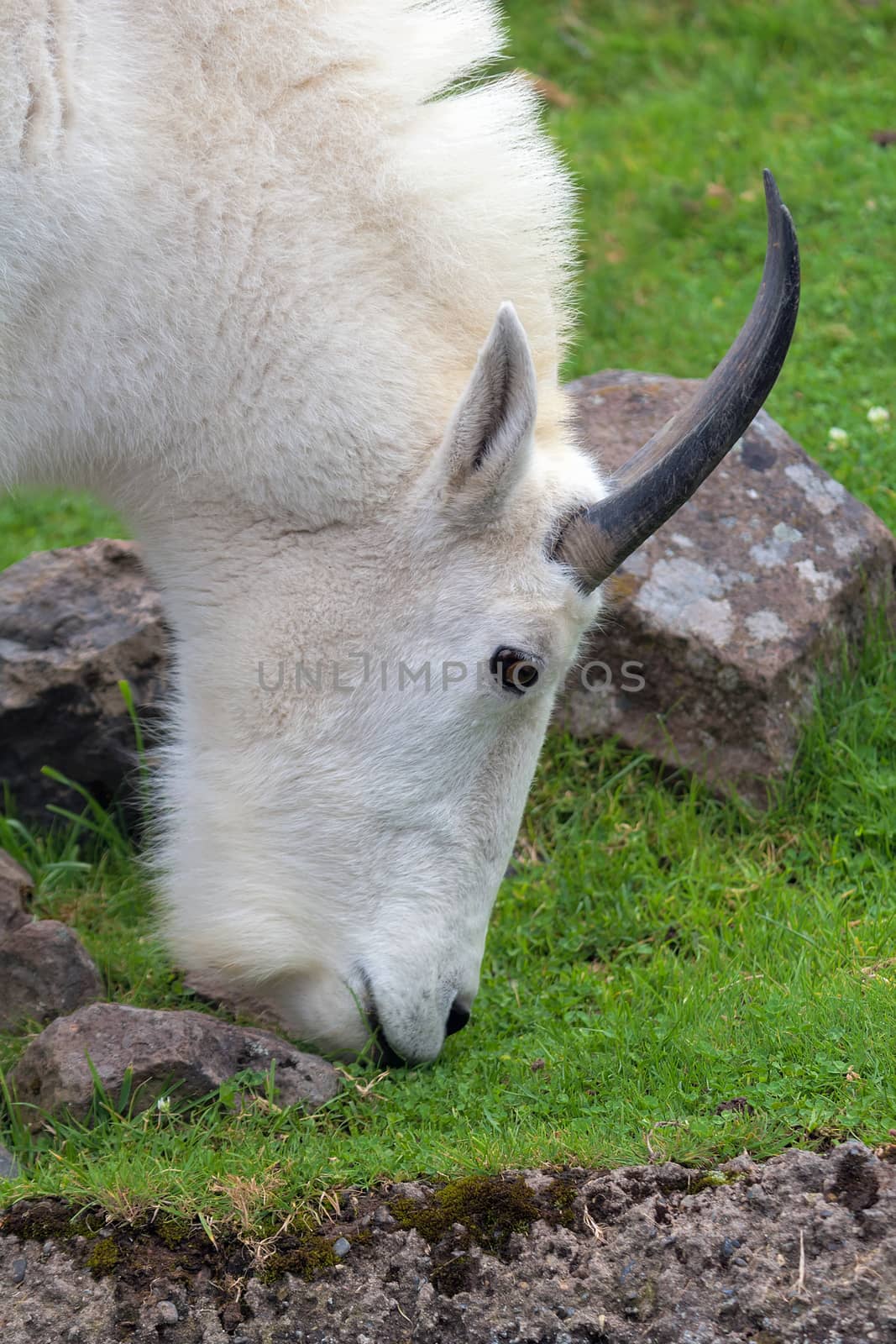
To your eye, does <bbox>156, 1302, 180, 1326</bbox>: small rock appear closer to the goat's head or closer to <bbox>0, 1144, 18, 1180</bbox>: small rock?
<bbox>0, 1144, 18, 1180</bbox>: small rock

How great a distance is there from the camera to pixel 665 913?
15.9 ft

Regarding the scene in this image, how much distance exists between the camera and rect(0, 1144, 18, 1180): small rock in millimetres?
3479

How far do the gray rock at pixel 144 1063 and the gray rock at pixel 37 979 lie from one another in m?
0.37

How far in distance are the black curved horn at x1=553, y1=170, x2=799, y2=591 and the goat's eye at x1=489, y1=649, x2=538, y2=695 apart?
26cm

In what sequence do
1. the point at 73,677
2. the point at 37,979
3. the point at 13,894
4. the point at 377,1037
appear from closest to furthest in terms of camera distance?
the point at 377,1037 → the point at 37,979 → the point at 13,894 → the point at 73,677

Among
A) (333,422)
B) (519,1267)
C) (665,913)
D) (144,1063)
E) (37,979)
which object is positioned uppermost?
(333,422)

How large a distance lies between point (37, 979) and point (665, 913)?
201 cm

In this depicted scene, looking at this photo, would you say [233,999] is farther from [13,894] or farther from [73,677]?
[73,677]

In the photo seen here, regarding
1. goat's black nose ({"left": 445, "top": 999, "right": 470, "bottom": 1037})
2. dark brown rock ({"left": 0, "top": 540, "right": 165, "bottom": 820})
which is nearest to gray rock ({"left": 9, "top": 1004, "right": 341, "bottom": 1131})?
goat's black nose ({"left": 445, "top": 999, "right": 470, "bottom": 1037})

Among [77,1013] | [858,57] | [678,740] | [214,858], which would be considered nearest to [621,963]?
[678,740]

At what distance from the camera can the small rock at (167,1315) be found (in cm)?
299

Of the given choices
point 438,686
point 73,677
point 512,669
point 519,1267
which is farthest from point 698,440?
point 73,677

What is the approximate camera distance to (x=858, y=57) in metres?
9.88

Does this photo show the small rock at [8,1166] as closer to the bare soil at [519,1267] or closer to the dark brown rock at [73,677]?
the bare soil at [519,1267]
